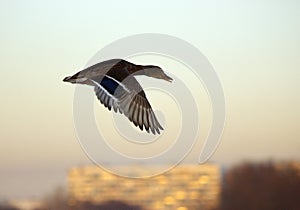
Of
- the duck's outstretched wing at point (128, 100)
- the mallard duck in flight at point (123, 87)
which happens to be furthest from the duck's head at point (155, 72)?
the duck's outstretched wing at point (128, 100)

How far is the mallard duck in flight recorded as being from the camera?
535 cm

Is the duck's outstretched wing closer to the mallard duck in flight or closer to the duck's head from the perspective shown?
the mallard duck in flight

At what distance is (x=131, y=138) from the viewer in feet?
17.5

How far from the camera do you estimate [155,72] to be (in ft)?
17.8

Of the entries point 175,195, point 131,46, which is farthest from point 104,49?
point 175,195

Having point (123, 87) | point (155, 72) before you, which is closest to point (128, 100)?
point (123, 87)

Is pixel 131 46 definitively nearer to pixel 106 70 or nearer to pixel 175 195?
pixel 106 70

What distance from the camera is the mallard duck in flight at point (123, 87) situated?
535 cm

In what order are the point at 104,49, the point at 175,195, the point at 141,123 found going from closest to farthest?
the point at 141,123 < the point at 104,49 < the point at 175,195

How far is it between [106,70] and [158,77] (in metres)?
0.37

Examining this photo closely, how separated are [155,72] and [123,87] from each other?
0.80 feet

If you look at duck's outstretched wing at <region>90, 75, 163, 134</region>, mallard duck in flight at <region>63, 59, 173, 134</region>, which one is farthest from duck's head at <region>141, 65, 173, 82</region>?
duck's outstretched wing at <region>90, 75, 163, 134</region>

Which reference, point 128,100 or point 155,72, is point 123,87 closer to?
point 128,100

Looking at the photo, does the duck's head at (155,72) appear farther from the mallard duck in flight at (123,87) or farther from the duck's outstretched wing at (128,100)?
the duck's outstretched wing at (128,100)
